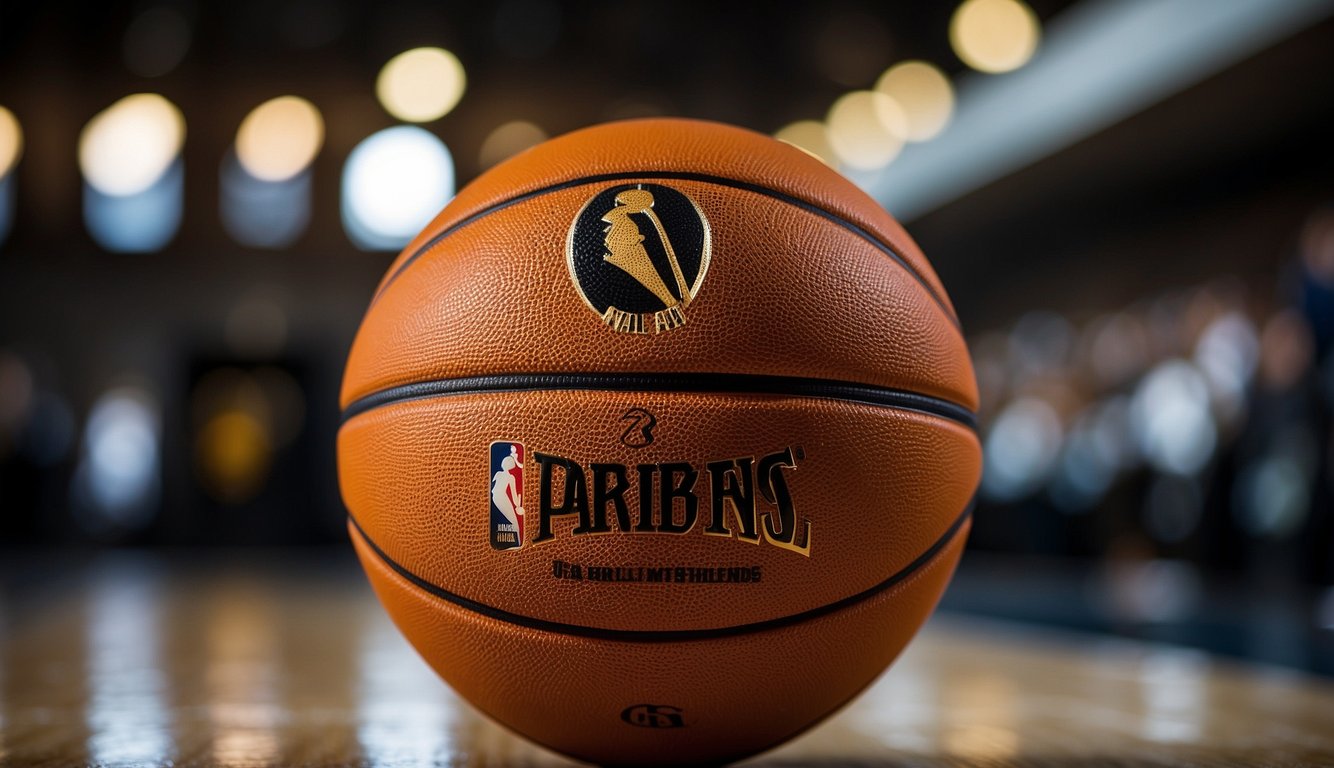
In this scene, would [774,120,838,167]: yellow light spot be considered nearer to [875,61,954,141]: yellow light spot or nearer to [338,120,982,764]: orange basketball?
[875,61,954,141]: yellow light spot

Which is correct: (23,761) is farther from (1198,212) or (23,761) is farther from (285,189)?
(285,189)

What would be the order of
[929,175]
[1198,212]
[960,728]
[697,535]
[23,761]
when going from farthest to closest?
[929,175] < [1198,212] < [960,728] < [23,761] < [697,535]

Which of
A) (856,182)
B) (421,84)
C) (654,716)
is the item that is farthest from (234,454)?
(654,716)

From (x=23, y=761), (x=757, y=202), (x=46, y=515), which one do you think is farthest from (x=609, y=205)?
(x=46, y=515)

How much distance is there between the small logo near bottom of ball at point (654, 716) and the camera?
86 centimetres

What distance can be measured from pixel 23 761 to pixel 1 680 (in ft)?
2.66

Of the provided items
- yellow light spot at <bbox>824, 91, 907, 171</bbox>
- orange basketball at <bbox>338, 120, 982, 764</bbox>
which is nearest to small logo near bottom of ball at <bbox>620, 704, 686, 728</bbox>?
orange basketball at <bbox>338, 120, 982, 764</bbox>

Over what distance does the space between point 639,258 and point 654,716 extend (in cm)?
35

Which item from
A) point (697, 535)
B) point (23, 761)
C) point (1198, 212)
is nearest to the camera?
point (697, 535)

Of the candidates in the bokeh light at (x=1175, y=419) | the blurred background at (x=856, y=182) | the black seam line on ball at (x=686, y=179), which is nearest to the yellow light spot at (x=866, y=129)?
the blurred background at (x=856, y=182)

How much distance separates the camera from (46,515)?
8977 mm

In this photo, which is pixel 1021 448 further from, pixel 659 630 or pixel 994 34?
pixel 659 630

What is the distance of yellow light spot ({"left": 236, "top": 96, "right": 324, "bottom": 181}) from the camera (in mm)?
8039

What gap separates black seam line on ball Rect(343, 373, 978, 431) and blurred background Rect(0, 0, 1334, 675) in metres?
2.16
